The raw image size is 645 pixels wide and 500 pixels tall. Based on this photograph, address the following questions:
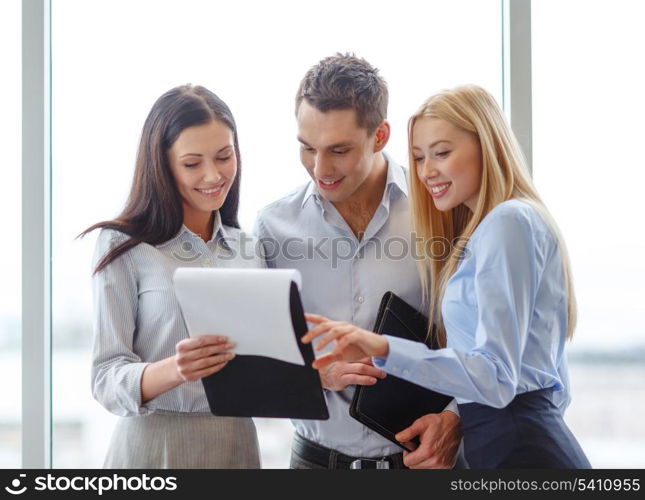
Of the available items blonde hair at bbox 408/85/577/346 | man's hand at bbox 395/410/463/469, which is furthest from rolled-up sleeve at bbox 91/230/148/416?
→ blonde hair at bbox 408/85/577/346

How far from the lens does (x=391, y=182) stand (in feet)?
6.06

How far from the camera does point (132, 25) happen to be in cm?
214

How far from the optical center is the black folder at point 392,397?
1.67m

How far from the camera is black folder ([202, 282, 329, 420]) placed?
1435 mm

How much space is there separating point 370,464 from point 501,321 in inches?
23.4

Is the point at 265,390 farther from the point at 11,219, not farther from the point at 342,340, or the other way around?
the point at 11,219

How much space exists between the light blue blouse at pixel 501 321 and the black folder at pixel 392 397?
0.20 meters

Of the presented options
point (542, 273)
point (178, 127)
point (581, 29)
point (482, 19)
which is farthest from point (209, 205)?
point (581, 29)

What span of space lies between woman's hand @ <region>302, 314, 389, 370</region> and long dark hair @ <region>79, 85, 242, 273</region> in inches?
19.2

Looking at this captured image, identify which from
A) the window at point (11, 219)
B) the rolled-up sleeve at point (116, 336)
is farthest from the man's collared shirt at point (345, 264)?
the window at point (11, 219)

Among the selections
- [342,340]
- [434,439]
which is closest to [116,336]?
[342,340]

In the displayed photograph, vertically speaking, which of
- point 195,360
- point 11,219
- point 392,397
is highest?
point 11,219

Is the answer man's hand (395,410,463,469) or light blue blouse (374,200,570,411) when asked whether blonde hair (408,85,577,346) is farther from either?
man's hand (395,410,463,469)

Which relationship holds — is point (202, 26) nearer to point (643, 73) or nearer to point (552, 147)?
point (552, 147)
